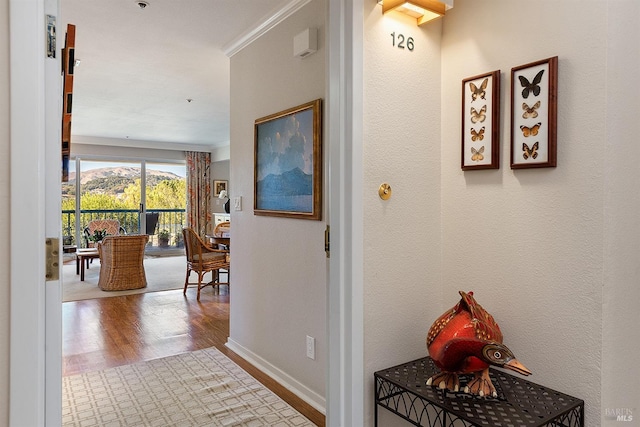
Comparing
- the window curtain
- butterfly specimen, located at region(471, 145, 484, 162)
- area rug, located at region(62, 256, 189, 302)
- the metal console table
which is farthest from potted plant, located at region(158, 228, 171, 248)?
butterfly specimen, located at region(471, 145, 484, 162)

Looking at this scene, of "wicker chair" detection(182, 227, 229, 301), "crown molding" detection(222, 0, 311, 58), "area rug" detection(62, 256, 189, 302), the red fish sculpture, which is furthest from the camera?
"area rug" detection(62, 256, 189, 302)

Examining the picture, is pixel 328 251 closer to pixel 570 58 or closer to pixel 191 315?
pixel 570 58

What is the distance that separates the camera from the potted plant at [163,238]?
989 cm

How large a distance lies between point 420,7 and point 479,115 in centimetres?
44

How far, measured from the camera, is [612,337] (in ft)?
4.08

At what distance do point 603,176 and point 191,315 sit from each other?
13.7ft

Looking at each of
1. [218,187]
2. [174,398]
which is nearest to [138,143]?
[218,187]

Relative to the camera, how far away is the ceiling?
272 cm

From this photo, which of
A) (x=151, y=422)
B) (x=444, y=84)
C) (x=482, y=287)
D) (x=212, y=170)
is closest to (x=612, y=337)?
(x=482, y=287)

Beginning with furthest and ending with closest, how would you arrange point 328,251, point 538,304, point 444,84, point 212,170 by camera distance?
point 212,170, point 444,84, point 328,251, point 538,304

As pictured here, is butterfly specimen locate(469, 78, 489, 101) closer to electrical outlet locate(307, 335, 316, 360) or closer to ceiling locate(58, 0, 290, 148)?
ceiling locate(58, 0, 290, 148)

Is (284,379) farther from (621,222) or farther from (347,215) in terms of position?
(621,222)

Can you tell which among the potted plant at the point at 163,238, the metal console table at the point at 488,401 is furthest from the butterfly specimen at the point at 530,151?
the potted plant at the point at 163,238

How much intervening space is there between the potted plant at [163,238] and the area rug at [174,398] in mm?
7156
